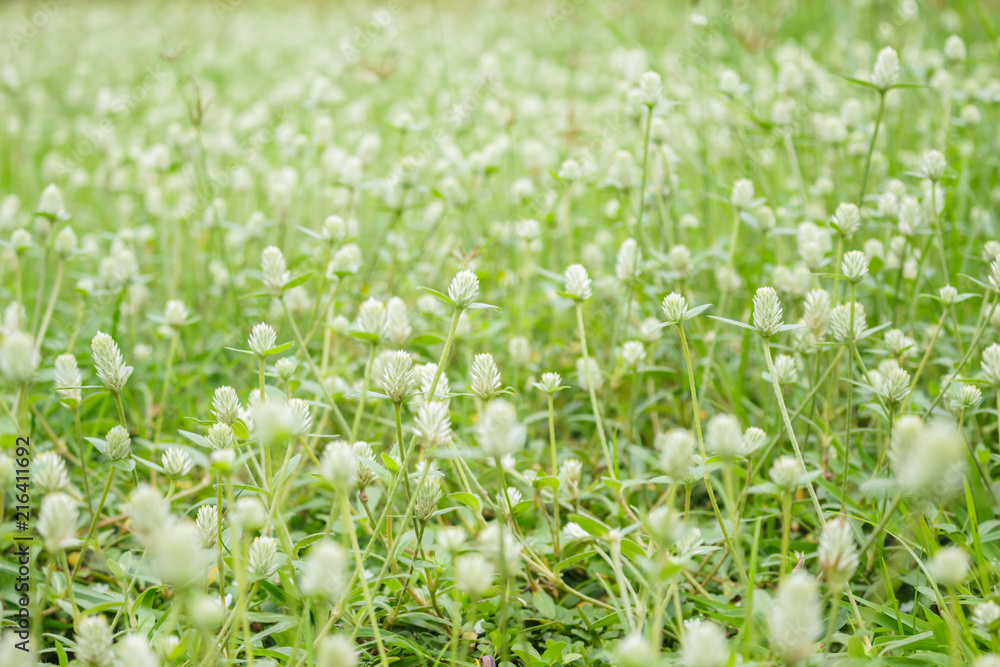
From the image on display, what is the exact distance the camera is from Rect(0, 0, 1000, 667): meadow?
112cm

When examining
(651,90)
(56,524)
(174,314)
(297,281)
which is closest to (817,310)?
(651,90)

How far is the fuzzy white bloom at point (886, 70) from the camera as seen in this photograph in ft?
5.66

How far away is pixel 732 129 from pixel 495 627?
89.1 inches

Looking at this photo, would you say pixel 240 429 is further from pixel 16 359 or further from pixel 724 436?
pixel 724 436

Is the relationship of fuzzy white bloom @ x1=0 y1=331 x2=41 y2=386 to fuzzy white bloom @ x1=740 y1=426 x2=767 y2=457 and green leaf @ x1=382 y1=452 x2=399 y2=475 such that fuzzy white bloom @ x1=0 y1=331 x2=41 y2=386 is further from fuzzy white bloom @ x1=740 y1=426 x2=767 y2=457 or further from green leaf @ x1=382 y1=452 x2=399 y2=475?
fuzzy white bloom @ x1=740 y1=426 x2=767 y2=457

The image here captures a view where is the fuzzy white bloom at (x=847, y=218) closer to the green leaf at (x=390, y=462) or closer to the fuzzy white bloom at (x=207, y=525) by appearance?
the green leaf at (x=390, y=462)

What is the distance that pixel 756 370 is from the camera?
224 centimetres

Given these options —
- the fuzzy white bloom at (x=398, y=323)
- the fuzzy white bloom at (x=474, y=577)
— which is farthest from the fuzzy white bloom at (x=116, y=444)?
the fuzzy white bloom at (x=474, y=577)

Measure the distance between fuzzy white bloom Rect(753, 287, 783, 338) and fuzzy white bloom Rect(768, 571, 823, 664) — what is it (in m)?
0.51

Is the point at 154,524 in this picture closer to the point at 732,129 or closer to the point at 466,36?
the point at 732,129

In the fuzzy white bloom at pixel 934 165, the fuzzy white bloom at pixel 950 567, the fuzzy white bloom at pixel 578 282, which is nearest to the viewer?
the fuzzy white bloom at pixel 950 567

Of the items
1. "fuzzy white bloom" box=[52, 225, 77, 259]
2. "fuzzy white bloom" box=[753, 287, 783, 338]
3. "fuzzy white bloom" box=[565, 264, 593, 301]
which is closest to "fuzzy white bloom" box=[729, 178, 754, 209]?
"fuzzy white bloom" box=[565, 264, 593, 301]

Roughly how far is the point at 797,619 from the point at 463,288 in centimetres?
73

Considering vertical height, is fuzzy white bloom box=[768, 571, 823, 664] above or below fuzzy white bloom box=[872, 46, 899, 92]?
below
